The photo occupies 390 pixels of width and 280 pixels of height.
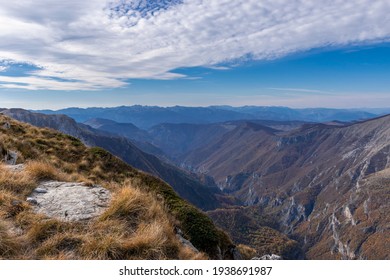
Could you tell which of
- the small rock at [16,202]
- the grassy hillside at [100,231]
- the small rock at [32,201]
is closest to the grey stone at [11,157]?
the grassy hillside at [100,231]

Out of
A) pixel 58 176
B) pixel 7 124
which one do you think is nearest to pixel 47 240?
pixel 58 176

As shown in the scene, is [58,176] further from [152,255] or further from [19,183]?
[152,255]

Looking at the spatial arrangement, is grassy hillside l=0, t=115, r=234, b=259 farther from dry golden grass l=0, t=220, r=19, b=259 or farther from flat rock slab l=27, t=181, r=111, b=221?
flat rock slab l=27, t=181, r=111, b=221

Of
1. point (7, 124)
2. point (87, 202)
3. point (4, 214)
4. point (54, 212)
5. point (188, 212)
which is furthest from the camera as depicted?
point (7, 124)

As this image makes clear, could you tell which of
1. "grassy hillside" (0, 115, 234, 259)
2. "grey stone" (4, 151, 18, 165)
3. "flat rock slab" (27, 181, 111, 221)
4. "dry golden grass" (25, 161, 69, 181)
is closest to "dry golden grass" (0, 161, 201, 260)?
"grassy hillside" (0, 115, 234, 259)

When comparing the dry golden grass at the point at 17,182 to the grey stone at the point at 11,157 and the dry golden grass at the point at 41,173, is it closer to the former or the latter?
the dry golden grass at the point at 41,173

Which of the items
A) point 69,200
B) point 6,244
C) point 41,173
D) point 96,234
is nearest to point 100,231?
point 96,234

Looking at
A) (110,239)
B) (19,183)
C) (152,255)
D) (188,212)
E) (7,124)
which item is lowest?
(188,212)
